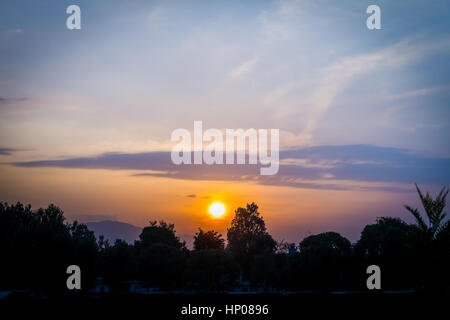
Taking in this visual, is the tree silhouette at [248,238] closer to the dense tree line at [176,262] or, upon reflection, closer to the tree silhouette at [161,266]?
the dense tree line at [176,262]

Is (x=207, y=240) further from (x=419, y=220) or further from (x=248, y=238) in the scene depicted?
(x=419, y=220)

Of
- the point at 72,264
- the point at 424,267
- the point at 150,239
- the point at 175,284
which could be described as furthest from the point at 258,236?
the point at 424,267

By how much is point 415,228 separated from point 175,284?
82.1 metres

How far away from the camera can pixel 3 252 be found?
265 feet

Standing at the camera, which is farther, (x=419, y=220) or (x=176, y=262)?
(x=176, y=262)

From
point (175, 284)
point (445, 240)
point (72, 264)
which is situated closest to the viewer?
point (445, 240)

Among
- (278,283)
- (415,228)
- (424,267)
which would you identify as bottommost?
(278,283)
